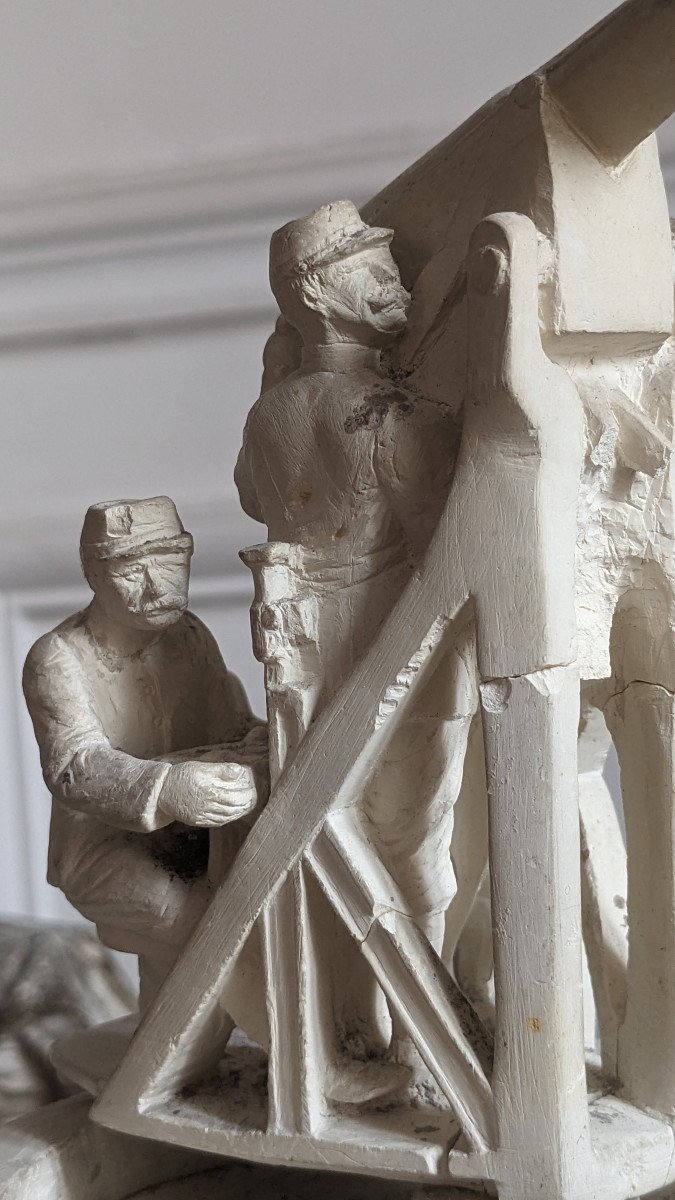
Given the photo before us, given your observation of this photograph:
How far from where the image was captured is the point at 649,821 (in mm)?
1134

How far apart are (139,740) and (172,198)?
111 centimetres

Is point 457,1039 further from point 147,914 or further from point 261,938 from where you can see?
point 147,914

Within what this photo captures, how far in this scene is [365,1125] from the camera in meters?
1.05

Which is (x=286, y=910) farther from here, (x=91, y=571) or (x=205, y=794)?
(x=91, y=571)

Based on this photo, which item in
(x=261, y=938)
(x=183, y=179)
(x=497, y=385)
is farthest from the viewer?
(x=183, y=179)

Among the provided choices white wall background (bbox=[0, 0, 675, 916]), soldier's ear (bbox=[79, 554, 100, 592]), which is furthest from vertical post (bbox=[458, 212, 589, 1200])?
white wall background (bbox=[0, 0, 675, 916])

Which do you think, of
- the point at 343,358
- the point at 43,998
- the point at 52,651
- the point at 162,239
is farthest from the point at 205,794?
the point at 162,239

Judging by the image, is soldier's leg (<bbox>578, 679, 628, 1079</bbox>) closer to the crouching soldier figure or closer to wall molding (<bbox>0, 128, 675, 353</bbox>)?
the crouching soldier figure

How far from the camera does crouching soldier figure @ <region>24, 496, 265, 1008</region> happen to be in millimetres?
1087

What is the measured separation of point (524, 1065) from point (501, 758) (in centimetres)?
21

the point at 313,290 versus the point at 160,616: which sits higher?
the point at 313,290

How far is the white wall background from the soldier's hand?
1013 millimetres

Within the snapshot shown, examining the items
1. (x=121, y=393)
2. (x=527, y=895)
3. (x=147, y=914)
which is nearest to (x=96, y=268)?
(x=121, y=393)

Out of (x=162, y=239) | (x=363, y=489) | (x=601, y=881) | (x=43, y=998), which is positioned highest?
(x=162, y=239)
